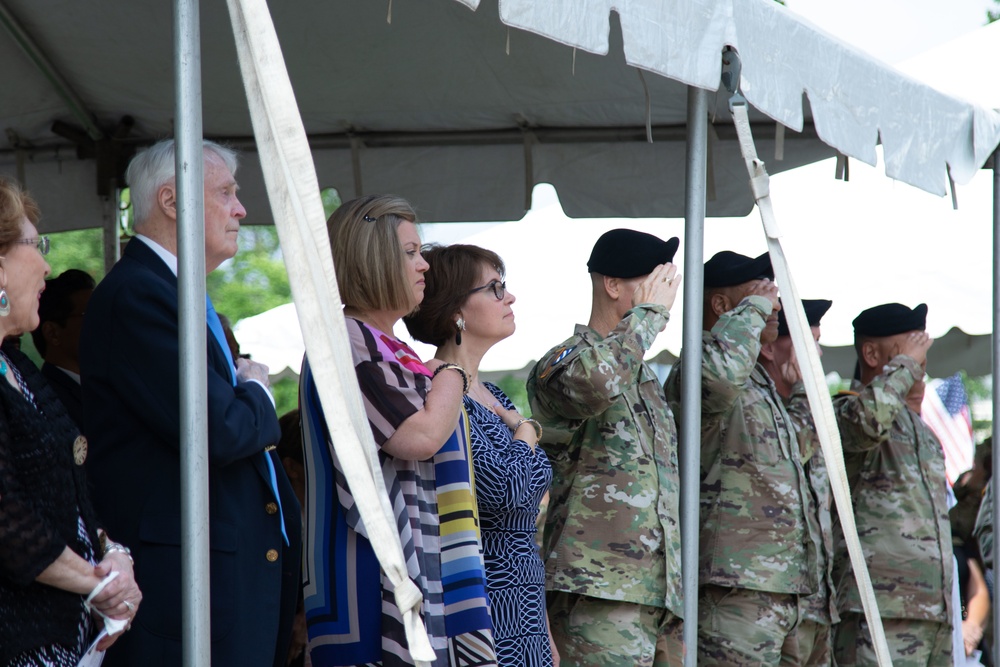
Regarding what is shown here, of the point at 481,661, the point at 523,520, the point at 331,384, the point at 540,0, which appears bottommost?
the point at 481,661

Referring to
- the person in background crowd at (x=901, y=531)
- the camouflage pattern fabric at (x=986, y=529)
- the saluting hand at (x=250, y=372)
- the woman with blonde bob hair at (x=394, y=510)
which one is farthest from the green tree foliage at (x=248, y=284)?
the saluting hand at (x=250, y=372)

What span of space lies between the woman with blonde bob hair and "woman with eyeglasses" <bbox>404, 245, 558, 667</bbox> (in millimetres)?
220

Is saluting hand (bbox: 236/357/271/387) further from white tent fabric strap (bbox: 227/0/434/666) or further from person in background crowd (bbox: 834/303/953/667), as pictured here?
person in background crowd (bbox: 834/303/953/667)

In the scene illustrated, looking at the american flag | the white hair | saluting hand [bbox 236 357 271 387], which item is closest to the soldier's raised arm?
saluting hand [bbox 236 357 271 387]

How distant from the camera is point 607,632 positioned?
350cm

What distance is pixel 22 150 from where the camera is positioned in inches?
215

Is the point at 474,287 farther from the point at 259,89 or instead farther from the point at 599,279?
the point at 259,89

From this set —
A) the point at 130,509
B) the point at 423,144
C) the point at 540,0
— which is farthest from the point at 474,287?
the point at 423,144

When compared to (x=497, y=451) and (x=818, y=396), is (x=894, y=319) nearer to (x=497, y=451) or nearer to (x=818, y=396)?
(x=818, y=396)

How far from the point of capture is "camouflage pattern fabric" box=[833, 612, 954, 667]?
486 cm

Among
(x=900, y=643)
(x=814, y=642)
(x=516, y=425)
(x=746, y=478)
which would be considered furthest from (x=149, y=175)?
(x=900, y=643)

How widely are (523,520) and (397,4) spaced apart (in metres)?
2.03

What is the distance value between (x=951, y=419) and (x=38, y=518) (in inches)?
469

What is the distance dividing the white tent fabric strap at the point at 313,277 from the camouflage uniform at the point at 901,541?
294cm
